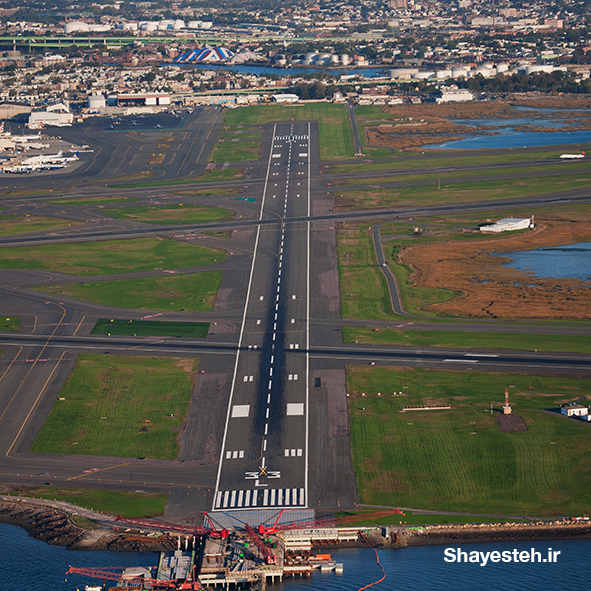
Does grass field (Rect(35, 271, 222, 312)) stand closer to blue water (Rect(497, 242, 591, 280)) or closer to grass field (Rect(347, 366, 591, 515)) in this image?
grass field (Rect(347, 366, 591, 515))

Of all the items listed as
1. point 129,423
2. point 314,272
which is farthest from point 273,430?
point 314,272

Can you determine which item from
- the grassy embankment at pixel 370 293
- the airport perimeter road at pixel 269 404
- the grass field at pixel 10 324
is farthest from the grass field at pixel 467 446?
the grass field at pixel 10 324

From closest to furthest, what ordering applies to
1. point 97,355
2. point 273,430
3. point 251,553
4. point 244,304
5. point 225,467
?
point 251,553 → point 225,467 → point 273,430 → point 97,355 → point 244,304

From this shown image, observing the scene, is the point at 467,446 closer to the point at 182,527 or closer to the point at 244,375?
the point at 244,375

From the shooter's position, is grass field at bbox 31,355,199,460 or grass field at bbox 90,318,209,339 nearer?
grass field at bbox 31,355,199,460

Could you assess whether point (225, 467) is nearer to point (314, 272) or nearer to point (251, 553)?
point (251, 553)

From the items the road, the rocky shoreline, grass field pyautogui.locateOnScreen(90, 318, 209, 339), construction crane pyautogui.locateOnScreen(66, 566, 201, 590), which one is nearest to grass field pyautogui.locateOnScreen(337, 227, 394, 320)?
the road

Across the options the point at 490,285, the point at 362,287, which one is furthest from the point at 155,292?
the point at 490,285
